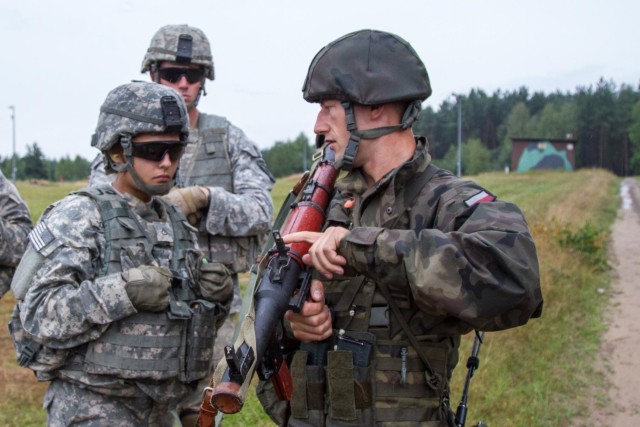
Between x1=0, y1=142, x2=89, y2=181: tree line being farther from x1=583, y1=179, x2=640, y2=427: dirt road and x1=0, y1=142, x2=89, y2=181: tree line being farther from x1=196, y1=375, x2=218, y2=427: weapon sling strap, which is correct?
x1=196, y1=375, x2=218, y2=427: weapon sling strap

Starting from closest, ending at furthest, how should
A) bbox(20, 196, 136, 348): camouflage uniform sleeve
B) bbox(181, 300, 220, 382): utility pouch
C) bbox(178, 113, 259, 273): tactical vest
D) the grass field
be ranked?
bbox(20, 196, 136, 348): camouflage uniform sleeve < bbox(181, 300, 220, 382): utility pouch < bbox(178, 113, 259, 273): tactical vest < the grass field

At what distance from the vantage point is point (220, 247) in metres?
4.70

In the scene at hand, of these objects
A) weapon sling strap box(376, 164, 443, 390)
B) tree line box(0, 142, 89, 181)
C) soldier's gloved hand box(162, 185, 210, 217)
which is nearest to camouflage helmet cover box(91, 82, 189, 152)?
soldier's gloved hand box(162, 185, 210, 217)

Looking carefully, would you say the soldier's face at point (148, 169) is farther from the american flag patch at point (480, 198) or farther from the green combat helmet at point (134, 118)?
the american flag patch at point (480, 198)

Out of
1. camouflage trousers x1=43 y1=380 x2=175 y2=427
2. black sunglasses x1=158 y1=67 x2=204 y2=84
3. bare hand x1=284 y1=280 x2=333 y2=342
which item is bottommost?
camouflage trousers x1=43 y1=380 x2=175 y2=427

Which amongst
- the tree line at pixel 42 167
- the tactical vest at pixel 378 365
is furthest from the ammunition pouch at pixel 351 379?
the tree line at pixel 42 167

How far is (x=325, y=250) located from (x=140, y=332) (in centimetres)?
120

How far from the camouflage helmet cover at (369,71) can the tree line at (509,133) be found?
66.8 meters

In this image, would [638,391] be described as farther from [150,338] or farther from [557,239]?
[557,239]

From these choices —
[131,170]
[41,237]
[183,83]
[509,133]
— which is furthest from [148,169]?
[509,133]

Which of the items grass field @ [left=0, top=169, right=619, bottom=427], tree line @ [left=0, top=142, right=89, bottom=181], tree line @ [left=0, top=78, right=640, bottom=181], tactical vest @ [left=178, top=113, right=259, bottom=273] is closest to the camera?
tactical vest @ [left=178, top=113, right=259, bottom=273]

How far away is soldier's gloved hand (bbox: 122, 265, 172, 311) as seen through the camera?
3.07 metres

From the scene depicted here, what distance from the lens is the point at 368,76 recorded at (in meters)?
2.63

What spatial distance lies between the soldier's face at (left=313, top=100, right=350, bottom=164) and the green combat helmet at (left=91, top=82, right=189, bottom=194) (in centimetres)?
104
